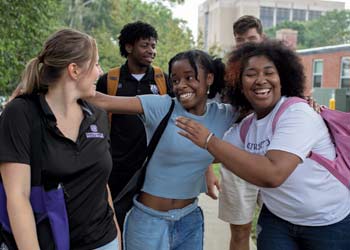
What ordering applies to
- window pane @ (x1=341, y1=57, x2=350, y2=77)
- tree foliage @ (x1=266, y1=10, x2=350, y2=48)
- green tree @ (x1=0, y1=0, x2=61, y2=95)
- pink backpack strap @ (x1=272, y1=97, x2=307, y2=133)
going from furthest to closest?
1. tree foliage @ (x1=266, y1=10, x2=350, y2=48)
2. window pane @ (x1=341, y1=57, x2=350, y2=77)
3. green tree @ (x1=0, y1=0, x2=61, y2=95)
4. pink backpack strap @ (x1=272, y1=97, x2=307, y2=133)

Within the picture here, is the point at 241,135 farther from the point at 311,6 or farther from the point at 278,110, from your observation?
the point at 311,6

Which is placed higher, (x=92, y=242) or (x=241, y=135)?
(x=241, y=135)

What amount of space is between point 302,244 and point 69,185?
1334mm

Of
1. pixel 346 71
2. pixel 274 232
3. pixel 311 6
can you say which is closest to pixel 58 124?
pixel 274 232

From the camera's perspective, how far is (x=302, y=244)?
2.58m

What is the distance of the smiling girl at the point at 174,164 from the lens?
2605mm

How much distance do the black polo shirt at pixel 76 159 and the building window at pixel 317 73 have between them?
2843 cm

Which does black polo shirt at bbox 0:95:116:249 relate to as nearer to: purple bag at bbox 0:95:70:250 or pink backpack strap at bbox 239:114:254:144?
purple bag at bbox 0:95:70:250

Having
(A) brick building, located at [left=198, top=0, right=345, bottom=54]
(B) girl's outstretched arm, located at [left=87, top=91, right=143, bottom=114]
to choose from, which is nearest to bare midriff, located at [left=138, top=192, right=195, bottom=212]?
(B) girl's outstretched arm, located at [left=87, top=91, right=143, bottom=114]

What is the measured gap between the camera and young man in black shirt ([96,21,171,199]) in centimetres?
395

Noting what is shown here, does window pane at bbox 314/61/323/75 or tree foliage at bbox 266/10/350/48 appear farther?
tree foliage at bbox 266/10/350/48

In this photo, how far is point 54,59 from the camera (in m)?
2.14

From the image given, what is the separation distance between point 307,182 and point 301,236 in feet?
1.09

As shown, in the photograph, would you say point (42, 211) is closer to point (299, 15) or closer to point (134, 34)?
point (134, 34)
